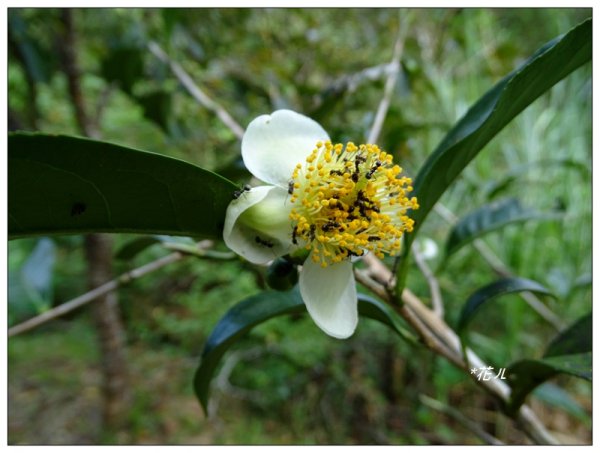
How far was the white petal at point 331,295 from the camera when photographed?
381mm

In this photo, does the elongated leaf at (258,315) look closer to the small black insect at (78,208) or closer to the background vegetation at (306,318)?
the small black insect at (78,208)

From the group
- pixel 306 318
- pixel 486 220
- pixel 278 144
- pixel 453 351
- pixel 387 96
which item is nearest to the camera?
pixel 278 144

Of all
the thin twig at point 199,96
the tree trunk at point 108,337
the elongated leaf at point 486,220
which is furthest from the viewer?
the tree trunk at point 108,337

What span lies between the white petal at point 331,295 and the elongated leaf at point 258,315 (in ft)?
0.17

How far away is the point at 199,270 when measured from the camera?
200 cm

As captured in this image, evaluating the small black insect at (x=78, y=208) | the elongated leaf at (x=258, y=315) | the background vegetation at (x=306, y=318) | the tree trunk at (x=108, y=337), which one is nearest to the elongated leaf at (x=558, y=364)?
the elongated leaf at (x=258, y=315)

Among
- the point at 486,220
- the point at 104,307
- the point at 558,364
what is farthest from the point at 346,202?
the point at 104,307

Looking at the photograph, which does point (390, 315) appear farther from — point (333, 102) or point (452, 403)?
point (452, 403)

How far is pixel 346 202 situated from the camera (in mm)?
390

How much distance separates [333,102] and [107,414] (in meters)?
1.12

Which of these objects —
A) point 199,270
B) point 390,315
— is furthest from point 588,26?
point 199,270

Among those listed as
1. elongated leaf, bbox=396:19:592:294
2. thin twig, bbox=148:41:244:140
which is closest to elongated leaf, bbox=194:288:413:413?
elongated leaf, bbox=396:19:592:294

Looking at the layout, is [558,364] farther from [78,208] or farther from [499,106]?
[78,208]

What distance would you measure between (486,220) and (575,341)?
9.2 inches
